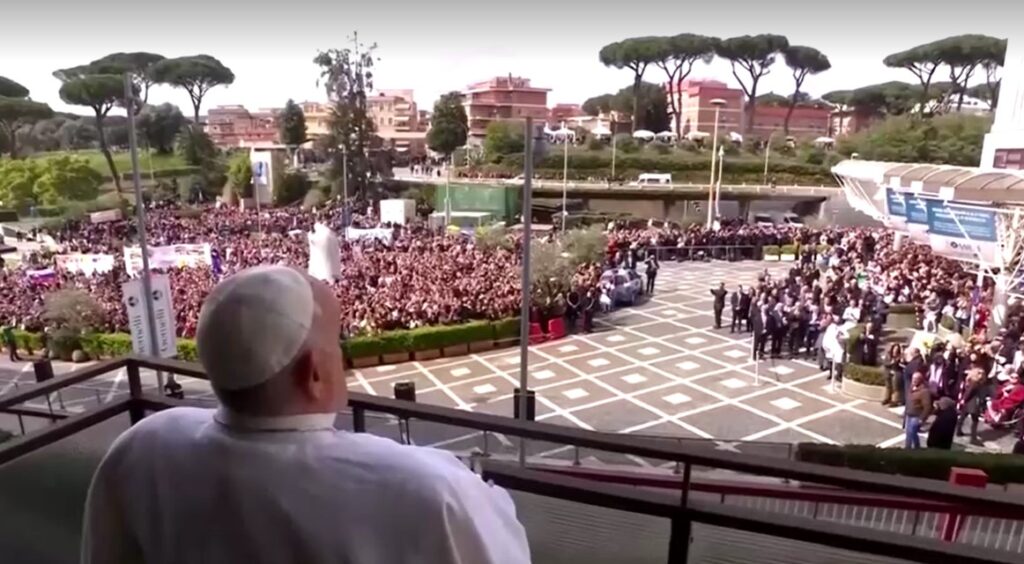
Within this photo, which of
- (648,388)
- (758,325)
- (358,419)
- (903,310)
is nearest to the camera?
(358,419)

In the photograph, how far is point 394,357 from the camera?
515 inches

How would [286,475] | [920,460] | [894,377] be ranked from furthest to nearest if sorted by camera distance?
[894,377] → [920,460] → [286,475]

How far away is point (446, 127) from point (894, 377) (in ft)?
156

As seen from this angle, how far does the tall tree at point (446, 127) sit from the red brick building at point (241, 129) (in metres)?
22.1

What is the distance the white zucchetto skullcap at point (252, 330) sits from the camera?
0.87 m

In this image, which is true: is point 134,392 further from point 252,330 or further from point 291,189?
point 291,189

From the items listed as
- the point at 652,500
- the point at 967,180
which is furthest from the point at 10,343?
the point at 967,180

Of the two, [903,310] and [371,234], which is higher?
[371,234]

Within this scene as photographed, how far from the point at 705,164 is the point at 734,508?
4778cm

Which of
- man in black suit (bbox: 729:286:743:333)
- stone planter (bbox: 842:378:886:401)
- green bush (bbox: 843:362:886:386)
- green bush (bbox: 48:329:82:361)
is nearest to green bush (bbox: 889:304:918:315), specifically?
man in black suit (bbox: 729:286:743:333)

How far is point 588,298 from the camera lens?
584 inches

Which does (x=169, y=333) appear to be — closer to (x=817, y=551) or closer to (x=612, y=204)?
(x=817, y=551)

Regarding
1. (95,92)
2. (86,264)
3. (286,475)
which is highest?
(95,92)

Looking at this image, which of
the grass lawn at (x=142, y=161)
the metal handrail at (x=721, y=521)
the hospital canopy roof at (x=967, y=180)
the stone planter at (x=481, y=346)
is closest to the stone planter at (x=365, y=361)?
the stone planter at (x=481, y=346)
